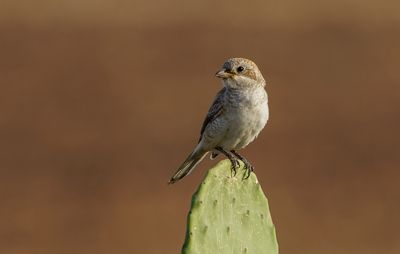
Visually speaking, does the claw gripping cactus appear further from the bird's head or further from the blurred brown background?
the blurred brown background

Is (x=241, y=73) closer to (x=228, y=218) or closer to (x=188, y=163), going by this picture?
(x=188, y=163)

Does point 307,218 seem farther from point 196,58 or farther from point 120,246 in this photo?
point 196,58

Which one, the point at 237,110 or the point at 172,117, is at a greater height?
the point at 172,117

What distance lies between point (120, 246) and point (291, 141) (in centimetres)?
556

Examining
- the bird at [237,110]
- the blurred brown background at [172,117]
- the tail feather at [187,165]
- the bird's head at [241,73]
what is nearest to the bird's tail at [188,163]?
the tail feather at [187,165]

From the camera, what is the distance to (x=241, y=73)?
28.1 ft

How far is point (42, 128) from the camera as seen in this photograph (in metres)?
22.7

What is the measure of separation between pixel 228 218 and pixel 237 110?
1717 mm

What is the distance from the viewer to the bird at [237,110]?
8.49 meters

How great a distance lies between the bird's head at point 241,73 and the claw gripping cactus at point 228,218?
127 centimetres

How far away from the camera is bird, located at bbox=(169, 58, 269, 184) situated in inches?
334

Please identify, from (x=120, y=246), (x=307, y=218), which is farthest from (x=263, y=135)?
(x=120, y=246)

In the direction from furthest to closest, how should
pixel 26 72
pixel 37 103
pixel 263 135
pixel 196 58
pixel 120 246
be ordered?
pixel 196 58 → pixel 26 72 → pixel 37 103 → pixel 263 135 → pixel 120 246

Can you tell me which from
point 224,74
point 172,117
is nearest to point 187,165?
point 224,74
